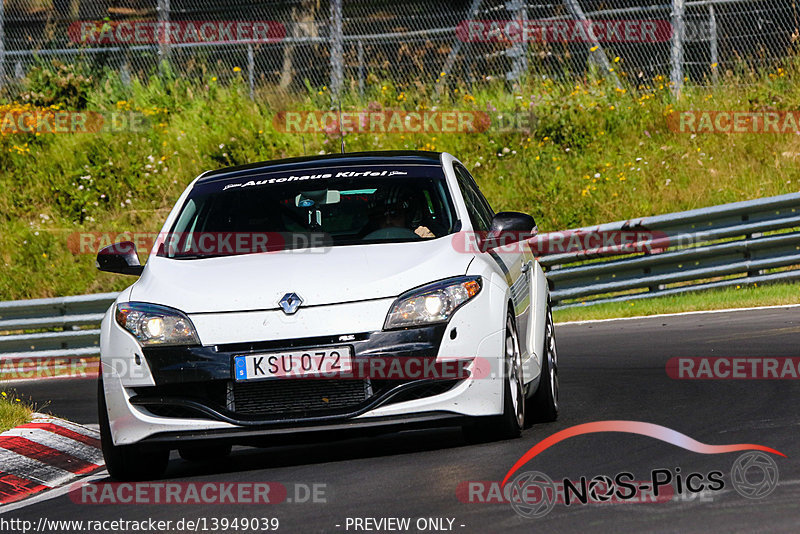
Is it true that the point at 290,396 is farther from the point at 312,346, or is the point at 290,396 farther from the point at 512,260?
the point at 512,260

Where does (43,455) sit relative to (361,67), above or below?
below

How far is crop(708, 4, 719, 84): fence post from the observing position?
63.8ft

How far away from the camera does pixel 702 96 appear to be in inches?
810

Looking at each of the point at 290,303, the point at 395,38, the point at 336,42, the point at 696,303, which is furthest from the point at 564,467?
the point at 395,38

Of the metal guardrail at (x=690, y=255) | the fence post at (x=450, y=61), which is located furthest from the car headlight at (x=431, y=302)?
the fence post at (x=450, y=61)

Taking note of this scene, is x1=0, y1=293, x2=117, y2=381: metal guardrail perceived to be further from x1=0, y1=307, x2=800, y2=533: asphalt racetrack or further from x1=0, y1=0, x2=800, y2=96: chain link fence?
x1=0, y1=0, x2=800, y2=96: chain link fence

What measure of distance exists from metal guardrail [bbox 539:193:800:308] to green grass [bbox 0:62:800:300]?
2.57 metres

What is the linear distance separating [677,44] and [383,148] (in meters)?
4.45

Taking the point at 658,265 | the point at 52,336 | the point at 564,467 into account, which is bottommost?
the point at 52,336

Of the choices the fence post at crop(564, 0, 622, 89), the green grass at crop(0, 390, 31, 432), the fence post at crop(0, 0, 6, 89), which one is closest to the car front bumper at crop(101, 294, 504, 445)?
the green grass at crop(0, 390, 31, 432)

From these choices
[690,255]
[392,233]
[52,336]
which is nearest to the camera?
[392,233]

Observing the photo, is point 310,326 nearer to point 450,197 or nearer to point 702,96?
point 450,197

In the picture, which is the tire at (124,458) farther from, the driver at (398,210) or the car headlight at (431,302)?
the driver at (398,210)

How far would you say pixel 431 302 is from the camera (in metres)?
6.97
